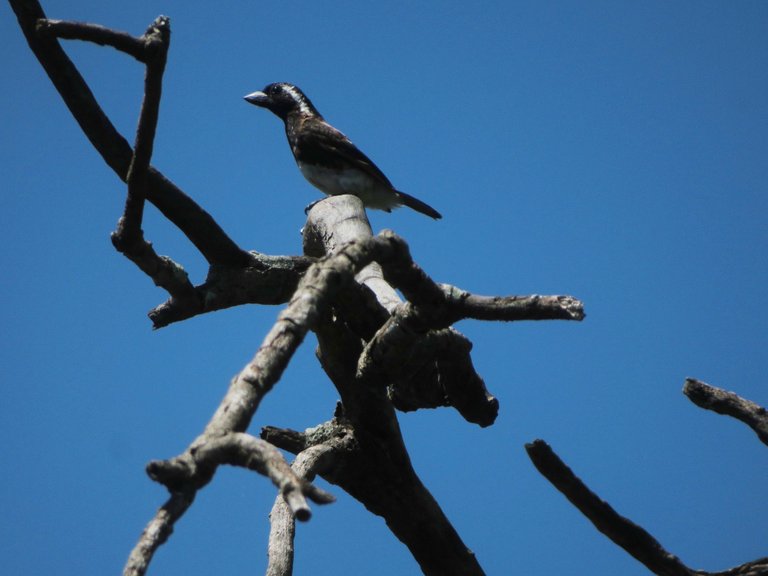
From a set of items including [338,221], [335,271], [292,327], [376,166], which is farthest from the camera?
[376,166]

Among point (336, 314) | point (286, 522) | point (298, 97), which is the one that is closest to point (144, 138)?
point (336, 314)

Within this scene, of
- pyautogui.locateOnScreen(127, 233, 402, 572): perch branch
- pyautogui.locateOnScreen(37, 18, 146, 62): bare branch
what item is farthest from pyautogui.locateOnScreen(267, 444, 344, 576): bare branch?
pyautogui.locateOnScreen(37, 18, 146, 62): bare branch

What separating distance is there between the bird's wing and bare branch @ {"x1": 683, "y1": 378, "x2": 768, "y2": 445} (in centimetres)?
405

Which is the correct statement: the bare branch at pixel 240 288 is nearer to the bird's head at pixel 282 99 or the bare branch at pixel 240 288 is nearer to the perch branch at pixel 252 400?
the perch branch at pixel 252 400

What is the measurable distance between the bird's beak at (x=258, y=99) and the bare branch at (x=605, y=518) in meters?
5.67

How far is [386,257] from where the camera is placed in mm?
2416

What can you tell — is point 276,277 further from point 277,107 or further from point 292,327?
point 277,107

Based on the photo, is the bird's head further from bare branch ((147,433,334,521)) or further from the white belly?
bare branch ((147,433,334,521))

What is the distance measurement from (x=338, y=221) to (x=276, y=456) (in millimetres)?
2599

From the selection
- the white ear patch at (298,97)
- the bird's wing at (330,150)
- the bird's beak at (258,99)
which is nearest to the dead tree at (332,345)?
→ the bird's wing at (330,150)

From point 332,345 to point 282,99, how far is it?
15.1 feet

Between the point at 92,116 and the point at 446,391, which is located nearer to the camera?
the point at 92,116

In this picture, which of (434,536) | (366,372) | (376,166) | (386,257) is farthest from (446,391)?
(376,166)

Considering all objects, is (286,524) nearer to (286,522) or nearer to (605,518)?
(286,522)
